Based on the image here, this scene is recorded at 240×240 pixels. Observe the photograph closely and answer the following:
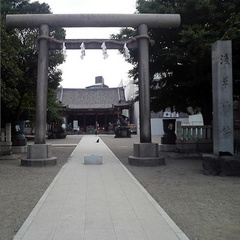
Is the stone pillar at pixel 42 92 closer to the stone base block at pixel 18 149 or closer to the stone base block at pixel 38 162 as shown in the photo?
the stone base block at pixel 38 162

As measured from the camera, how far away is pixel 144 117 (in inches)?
416

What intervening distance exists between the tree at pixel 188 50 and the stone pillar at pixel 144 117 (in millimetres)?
1314

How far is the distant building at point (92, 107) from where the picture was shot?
141 feet

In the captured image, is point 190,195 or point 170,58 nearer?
point 190,195

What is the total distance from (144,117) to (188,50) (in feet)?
11.0

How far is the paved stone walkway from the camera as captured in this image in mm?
3676

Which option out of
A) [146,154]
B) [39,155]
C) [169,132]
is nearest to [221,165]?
[146,154]

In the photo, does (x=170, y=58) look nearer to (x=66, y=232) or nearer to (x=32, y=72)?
(x=32, y=72)

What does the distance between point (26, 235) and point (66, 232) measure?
553 millimetres

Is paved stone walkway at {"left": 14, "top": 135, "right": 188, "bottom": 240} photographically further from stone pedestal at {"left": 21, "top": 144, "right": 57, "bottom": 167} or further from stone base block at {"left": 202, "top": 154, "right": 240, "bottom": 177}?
stone pedestal at {"left": 21, "top": 144, "right": 57, "bottom": 167}

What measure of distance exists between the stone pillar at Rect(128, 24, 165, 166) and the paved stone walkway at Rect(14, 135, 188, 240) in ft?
11.0

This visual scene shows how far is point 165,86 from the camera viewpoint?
1344 cm

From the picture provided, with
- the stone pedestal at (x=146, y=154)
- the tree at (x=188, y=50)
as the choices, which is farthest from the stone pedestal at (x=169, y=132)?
the stone pedestal at (x=146, y=154)

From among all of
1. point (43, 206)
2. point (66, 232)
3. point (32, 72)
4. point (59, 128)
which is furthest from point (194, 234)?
point (59, 128)
